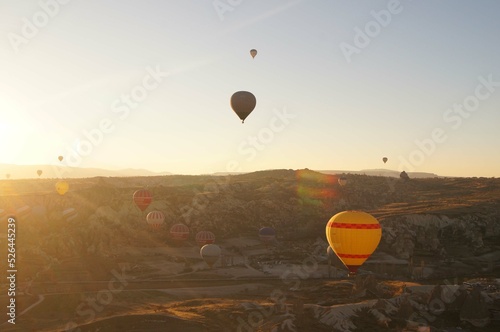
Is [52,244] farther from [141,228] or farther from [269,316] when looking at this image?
[269,316]

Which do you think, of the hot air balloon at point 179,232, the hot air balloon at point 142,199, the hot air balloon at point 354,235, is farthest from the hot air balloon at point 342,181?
the hot air balloon at point 354,235

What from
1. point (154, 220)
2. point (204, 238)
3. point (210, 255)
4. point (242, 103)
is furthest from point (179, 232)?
point (242, 103)

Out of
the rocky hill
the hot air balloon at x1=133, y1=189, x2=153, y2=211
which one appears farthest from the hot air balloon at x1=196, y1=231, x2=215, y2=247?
the hot air balloon at x1=133, y1=189, x2=153, y2=211

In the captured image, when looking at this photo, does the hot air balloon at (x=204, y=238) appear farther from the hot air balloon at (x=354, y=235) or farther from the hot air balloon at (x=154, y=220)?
the hot air balloon at (x=354, y=235)

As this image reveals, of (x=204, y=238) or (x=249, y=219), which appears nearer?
(x=204, y=238)

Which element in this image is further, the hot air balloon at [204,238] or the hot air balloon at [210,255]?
the hot air balloon at [204,238]

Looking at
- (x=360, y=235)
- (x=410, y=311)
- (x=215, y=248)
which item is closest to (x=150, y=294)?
(x=215, y=248)

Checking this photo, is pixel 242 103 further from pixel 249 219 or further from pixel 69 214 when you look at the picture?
pixel 69 214
